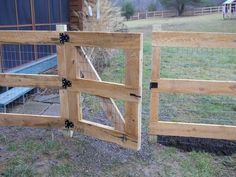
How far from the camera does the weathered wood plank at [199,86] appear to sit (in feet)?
12.1

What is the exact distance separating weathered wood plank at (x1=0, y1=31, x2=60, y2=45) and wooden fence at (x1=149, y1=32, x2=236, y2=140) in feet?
3.89

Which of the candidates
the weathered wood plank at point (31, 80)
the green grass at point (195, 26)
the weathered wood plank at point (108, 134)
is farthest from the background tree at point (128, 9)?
the weathered wood plank at point (108, 134)

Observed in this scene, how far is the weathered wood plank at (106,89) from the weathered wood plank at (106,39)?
16.6 inches

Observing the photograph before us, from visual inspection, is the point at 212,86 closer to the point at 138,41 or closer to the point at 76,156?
the point at 138,41

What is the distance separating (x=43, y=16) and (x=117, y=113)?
501 cm

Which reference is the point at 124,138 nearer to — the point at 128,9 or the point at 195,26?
the point at 195,26

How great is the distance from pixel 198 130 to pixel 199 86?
566mm

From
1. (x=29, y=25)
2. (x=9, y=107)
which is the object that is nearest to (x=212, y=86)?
(x=9, y=107)

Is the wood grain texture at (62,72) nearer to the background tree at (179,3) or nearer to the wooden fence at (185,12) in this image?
the wooden fence at (185,12)

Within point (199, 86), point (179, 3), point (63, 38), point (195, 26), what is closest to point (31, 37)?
point (63, 38)

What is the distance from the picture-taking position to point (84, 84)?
140 inches

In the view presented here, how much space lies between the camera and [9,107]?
521 cm

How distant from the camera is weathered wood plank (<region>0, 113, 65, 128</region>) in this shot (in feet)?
13.0

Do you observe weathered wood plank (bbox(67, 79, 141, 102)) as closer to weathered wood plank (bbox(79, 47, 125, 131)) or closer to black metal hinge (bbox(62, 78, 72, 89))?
black metal hinge (bbox(62, 78, 72, 89))
